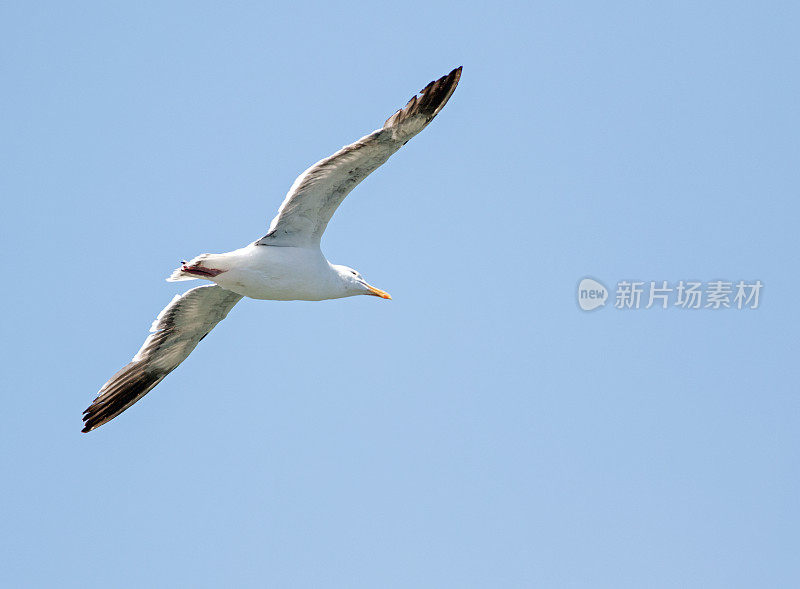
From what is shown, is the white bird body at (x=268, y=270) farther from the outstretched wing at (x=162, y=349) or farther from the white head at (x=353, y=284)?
the outstretched wing at (x=162, y=349)

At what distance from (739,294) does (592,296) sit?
2034mm

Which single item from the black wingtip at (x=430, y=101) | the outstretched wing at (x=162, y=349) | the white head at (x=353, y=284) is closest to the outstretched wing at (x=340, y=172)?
the black wingtip at (x=430, y=101)

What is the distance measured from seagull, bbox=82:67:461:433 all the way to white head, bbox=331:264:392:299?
0.01 metres

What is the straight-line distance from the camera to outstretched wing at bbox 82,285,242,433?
14.2 meters

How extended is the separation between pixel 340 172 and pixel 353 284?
210 centimetres

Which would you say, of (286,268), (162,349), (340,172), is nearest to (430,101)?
(340,172)

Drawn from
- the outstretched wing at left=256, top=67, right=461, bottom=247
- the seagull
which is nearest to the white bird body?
the seagull

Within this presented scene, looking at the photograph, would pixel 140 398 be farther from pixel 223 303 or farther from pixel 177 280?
pixel 177 280

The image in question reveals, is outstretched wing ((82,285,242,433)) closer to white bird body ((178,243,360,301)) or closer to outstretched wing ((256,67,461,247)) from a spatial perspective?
white bird body ((178,243,360,301))

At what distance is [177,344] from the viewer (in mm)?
14703

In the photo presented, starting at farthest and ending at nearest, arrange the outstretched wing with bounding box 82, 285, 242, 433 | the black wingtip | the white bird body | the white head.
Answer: the outstretched wing with bounding box 82, 285, 242, 433 < the white head < the white bird body < the black wingtip

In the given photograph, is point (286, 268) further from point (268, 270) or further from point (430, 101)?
point (430, 101)

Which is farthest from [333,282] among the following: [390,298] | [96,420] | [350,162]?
[96,420]

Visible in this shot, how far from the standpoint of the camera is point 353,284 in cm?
1361
